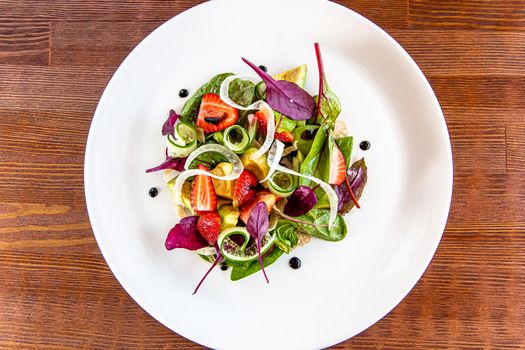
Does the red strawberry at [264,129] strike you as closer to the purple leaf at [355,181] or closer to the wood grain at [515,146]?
the purple leaf at [355,181]

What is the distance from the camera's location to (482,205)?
1.47m

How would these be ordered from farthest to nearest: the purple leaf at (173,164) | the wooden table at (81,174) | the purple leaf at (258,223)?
1. the wooden table at (81,174)
2. the purple leaf at (173,164)
3. the purple leaf at (258,223)

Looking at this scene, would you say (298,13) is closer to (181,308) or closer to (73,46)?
(73,46)

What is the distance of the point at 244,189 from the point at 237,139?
0.48ft

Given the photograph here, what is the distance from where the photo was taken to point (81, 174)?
58.6 inches

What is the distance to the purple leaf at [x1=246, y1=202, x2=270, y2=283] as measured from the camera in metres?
1.26

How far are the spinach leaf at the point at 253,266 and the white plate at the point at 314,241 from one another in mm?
61

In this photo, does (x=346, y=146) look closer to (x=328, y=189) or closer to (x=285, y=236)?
(x=328, y=189)

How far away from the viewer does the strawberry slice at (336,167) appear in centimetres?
132

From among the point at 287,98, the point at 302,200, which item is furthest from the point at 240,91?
the point at 302,200

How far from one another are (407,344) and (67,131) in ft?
3.97

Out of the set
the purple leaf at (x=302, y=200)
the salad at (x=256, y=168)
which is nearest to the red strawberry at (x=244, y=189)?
the salad at (x=256, y=168)

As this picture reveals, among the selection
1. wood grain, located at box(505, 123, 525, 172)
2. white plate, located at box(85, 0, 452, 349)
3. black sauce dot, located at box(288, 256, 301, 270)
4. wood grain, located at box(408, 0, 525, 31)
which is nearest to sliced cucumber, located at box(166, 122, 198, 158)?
white plate, located at box(85, 0, 452, 349)

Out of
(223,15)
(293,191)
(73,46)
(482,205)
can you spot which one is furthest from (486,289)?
(73,46)
